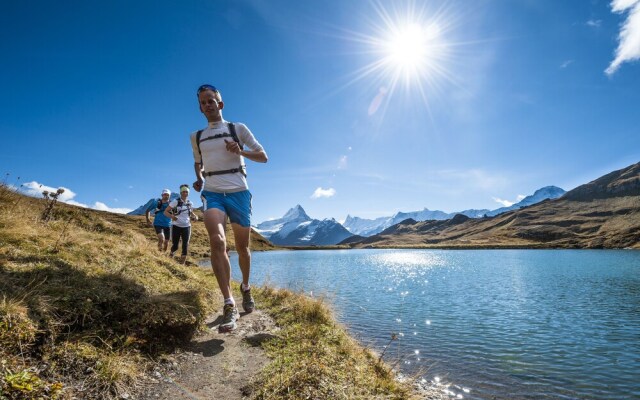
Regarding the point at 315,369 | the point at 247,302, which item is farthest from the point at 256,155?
the point at 315,369

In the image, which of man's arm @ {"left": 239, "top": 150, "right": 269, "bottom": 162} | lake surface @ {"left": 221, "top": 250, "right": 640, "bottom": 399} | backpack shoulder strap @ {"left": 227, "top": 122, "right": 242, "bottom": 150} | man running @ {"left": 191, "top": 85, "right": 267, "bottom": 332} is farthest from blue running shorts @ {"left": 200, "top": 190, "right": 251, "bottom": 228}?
lake surface @ {"left": 221, "top": 250, "right": 640, "bottom": 399}

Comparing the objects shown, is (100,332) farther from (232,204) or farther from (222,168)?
(222,168)

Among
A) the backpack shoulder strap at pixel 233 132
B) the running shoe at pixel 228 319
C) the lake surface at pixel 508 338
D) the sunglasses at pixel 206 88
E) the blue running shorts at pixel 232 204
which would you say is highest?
the sunglasses at pixel 206 88

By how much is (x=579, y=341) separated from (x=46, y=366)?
14.8m

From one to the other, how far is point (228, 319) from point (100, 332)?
219cm

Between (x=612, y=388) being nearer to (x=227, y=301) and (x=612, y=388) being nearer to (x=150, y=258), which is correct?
(x=227, y=301)

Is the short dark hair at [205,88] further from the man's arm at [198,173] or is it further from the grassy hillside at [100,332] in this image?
the grassy hillside at [100,332]

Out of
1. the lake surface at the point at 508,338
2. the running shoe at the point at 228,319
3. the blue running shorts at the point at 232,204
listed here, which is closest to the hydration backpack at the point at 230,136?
the blue running shorts at the point at 232,204

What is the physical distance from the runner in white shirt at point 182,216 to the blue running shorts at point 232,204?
8719mm

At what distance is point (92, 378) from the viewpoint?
11.3 ft

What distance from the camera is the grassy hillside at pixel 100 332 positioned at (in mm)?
3342

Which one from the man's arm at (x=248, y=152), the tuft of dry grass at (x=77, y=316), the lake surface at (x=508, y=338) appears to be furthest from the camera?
the lake surface at (x=508, y=338)

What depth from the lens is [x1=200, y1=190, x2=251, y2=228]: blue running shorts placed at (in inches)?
258

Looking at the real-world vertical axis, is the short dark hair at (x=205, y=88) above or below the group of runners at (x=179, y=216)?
above
